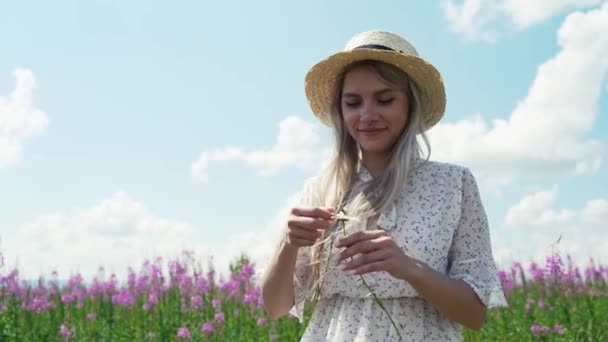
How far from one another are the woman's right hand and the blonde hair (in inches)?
8.7

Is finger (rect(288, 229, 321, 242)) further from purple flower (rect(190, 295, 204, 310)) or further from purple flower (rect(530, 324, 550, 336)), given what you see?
purple flower (rect(190, 295, 204, 310))

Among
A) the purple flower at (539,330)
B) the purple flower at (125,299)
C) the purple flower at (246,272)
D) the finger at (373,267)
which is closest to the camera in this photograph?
the finger at (373,267)

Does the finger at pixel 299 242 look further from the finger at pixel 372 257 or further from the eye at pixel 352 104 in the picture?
the eye at pixel 352 104

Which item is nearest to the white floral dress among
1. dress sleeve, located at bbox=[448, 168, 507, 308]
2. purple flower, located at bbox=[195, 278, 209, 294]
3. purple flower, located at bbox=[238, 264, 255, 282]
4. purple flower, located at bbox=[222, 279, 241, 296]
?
dress sleeve, located at bbox=[448, 168, 507, 308]

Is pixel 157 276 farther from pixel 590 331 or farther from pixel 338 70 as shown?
pixel 338 70

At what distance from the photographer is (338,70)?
279 centimetres

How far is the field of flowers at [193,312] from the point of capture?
6.15 meters

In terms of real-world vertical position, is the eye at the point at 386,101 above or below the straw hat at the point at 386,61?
below

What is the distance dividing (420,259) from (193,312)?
15.4 feet

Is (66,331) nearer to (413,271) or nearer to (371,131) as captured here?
(371,131)

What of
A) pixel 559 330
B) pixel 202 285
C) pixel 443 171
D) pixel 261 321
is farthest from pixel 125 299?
pixel 443 171

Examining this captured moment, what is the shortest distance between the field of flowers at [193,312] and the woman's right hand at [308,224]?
3597 millimetres

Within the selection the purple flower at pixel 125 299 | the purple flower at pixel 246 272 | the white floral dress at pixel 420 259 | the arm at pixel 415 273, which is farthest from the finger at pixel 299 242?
the purple flower at pixel 125 299

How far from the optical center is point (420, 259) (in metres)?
2.48
